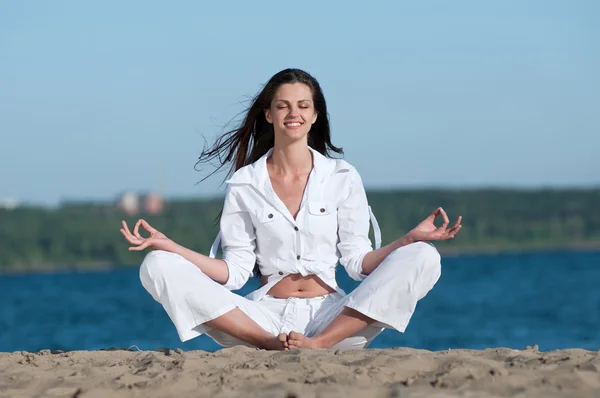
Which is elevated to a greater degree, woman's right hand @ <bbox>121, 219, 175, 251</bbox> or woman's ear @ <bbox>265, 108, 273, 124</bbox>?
woman's ear @ <bbox>265, 108, 273, 124</bbox>

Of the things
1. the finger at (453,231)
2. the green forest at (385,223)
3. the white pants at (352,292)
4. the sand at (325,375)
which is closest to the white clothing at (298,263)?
the white pants at (352,292)

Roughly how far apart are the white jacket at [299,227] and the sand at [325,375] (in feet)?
2.38

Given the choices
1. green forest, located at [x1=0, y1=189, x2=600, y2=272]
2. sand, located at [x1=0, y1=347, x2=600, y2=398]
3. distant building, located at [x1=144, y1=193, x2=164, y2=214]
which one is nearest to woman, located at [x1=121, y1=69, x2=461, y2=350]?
sand, located at [x1=0, y1=347, x2=600, y2=398]

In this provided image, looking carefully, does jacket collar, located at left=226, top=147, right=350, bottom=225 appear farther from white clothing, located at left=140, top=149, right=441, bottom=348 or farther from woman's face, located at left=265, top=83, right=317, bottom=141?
woman's face, located at left=265, top=83, right=317, bottom=141

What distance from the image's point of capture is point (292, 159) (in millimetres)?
6129

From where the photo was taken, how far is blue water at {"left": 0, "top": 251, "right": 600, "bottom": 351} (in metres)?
21.2

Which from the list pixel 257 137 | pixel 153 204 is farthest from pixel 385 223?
pixel 257 137

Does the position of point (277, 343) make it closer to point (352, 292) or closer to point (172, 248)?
point (352, 292)

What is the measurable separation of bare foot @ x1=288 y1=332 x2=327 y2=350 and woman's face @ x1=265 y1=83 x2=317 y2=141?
3.70 feet

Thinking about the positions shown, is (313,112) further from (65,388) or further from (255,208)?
(65,388)

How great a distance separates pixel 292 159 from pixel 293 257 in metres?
0.58

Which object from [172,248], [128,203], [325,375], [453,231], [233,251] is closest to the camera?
[325,375]

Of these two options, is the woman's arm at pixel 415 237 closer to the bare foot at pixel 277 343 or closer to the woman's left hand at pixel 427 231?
the woman's left hand at pixel 427 231

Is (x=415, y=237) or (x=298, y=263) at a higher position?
(x=415, y=237)
